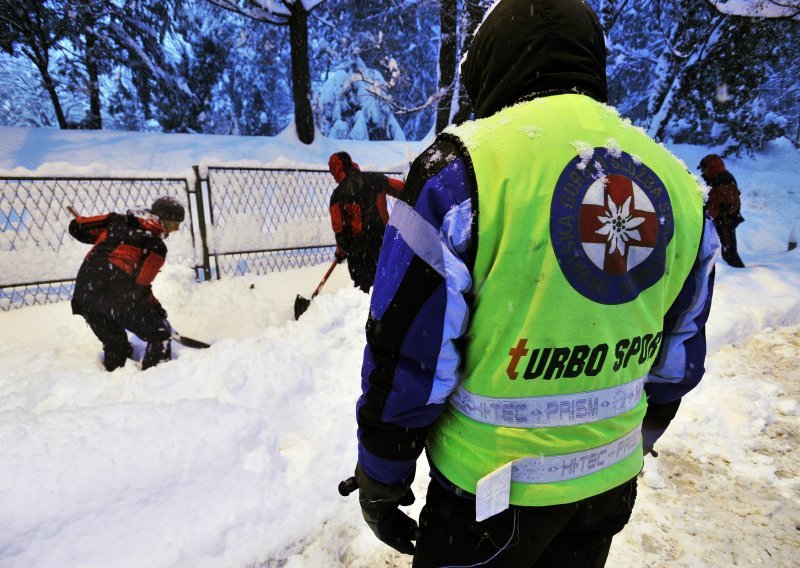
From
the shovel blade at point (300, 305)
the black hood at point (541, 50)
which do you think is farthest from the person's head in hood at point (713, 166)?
the black hood at point (541, 50)

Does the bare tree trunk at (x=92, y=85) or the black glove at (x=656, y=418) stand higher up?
the bare tree trunk at (x=92, y=85)

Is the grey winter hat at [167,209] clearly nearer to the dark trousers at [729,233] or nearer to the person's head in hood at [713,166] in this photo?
the person's head in hood at [713,166]

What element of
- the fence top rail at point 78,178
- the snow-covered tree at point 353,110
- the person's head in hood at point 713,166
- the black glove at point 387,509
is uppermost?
the snow-covered tree at point 353,110

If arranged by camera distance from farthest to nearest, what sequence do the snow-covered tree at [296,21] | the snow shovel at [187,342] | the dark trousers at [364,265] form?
the snow-covered tree at [296,21] < the dark trousers at [364,265] < the snow shovel at [187,342]

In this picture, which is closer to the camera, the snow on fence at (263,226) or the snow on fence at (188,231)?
the snow on fence at (188,231)

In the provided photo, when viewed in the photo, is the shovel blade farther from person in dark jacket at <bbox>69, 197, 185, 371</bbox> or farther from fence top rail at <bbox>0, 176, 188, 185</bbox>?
fence top rail at <bbox>0, 176, 188, 185</bbox>

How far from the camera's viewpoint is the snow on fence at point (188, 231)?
16.0ft

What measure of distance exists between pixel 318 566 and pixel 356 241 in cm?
323

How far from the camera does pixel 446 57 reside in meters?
11.2

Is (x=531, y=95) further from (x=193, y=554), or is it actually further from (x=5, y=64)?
(x=5, y=64)

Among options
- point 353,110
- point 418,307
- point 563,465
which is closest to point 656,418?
point 563,465

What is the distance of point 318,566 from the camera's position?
1.86 m

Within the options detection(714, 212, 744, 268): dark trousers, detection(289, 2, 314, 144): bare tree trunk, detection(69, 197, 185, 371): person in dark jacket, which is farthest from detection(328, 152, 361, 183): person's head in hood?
detection(289, 2, 314, 144): bare tree trunk

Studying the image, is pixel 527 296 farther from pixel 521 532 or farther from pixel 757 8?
pixel 757 8
